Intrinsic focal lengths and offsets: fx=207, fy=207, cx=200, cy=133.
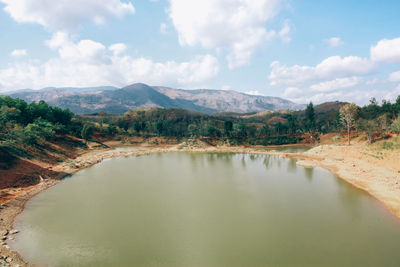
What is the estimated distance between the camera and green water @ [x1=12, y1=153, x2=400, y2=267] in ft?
41.2

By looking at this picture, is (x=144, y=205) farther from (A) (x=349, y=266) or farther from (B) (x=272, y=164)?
(B) (x=272, y=164)

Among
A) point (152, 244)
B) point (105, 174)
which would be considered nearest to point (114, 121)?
point (105, 174)

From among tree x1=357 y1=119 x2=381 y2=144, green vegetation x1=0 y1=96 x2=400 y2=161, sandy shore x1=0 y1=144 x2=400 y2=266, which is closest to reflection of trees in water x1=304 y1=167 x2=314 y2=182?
sandy shore x1=0 y1=144 x2=400 y2=266

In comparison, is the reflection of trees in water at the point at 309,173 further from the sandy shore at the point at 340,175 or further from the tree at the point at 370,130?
the tree at the point at 370,130

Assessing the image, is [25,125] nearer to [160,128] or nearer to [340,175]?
[160,128]

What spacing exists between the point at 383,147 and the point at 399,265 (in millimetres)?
36251

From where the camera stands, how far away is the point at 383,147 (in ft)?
129

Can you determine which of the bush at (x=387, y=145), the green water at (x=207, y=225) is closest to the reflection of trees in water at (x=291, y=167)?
the green water at (x=207, y=225)

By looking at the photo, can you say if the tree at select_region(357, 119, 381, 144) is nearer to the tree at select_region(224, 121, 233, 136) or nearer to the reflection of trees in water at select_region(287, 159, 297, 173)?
the reflection of trees in water at select_region(287, 159, 297, 173)

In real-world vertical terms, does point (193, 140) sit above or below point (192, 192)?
above

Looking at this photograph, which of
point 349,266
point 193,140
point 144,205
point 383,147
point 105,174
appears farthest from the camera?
point 193,140

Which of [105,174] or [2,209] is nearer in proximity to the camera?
[2,209]

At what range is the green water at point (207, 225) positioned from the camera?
12.6 meters

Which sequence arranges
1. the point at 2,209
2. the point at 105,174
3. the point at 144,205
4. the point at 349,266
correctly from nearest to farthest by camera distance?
the point at 349,266 → the point at 2,209 → the point at 144,205 → the point at 105,174
